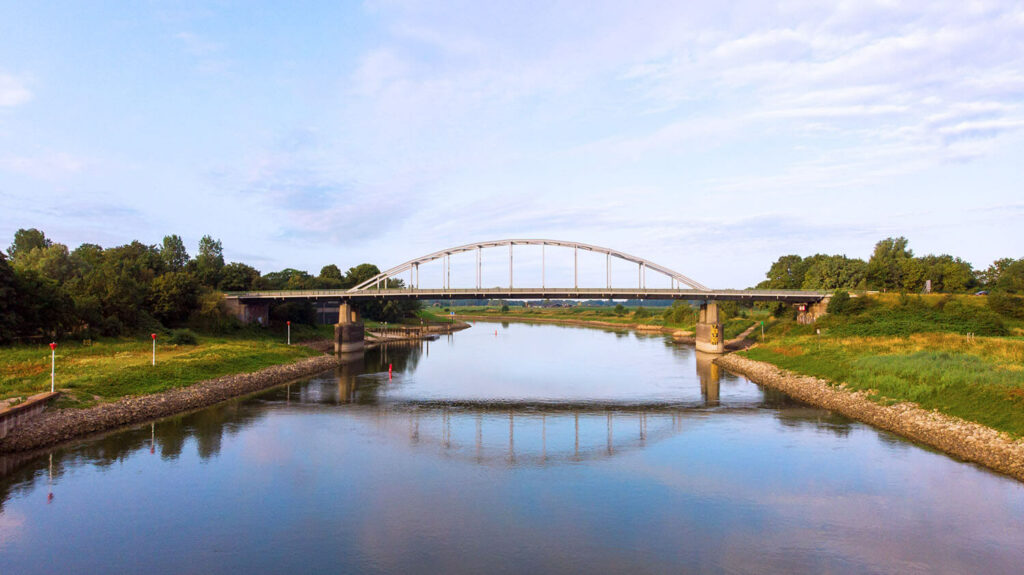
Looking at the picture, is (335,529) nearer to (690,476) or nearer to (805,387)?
(690,476)

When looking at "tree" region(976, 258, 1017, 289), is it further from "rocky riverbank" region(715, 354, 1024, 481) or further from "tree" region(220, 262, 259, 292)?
"tree" region(220, 262, 259, 292)

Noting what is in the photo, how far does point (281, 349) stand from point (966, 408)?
5604 centimetres

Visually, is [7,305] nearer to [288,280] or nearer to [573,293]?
[573,293]

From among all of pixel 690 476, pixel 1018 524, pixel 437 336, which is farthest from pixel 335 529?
pixel 437 336

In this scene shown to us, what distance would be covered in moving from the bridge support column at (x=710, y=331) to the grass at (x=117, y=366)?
51.4m

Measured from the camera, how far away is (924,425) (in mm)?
→ 27328

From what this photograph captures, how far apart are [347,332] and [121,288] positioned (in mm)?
26209

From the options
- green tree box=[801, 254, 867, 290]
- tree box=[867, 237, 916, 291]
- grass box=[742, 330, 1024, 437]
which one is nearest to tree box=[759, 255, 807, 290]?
green tree box=[801, 254, 867, 290]

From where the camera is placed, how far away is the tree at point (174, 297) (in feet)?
210

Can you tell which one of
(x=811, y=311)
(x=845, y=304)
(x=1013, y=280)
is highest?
(x=1013, y=280)

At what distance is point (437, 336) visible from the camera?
384 ft

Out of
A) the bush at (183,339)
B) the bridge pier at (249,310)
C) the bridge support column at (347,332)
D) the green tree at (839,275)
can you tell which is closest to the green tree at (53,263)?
the bridge pier at (249,310)

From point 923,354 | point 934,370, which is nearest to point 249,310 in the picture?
point 923,354

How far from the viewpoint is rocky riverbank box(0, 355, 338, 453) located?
24.3 meters
